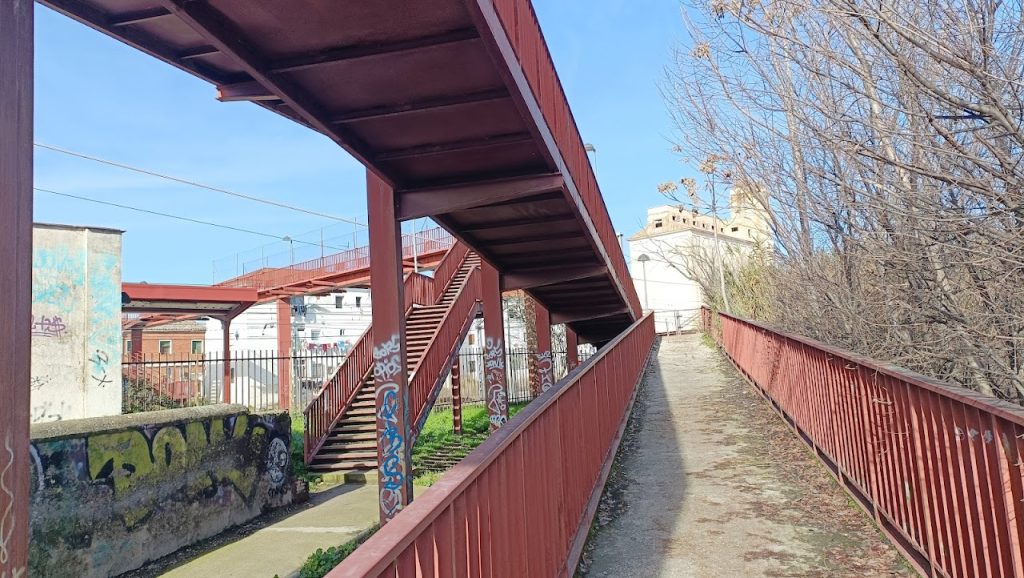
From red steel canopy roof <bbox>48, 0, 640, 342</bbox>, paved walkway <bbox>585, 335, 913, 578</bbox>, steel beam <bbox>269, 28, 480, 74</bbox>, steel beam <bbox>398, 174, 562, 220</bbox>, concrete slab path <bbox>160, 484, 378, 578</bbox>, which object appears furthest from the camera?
steel beam <bbox>398, 174, 562, 220</bbox>

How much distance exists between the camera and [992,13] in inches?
186

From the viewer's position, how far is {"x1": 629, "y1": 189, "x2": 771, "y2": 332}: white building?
31.9 m

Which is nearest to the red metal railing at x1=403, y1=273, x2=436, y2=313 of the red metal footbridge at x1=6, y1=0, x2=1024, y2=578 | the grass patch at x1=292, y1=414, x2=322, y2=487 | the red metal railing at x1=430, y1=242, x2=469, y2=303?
the red metal railing at x1=430, y1=242, x2=469, y2=303

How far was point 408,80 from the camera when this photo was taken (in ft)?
21.1

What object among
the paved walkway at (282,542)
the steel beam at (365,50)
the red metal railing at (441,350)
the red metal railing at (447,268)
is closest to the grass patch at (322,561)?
the paved walkway at (282,542)

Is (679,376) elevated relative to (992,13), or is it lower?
lower

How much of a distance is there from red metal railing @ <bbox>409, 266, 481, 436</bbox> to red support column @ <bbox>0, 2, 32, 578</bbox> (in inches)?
385

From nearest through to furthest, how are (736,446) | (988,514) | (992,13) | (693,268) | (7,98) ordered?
(988,514) → (7,98) → (992,13) → (736,446) → (693,268)

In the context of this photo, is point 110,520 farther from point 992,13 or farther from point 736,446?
point 992,13

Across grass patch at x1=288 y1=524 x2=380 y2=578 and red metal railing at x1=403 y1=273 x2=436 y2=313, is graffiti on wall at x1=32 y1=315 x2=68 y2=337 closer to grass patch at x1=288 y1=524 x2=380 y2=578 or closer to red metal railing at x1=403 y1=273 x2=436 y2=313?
grass patch at x1=288 y1=524 x2=380 y2=578

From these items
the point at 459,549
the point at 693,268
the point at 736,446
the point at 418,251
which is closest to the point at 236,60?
the point at 459,549

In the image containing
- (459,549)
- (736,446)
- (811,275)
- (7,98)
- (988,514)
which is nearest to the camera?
(459,549)

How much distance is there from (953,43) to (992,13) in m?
0.29

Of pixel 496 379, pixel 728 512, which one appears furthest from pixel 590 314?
pixel 728 512
